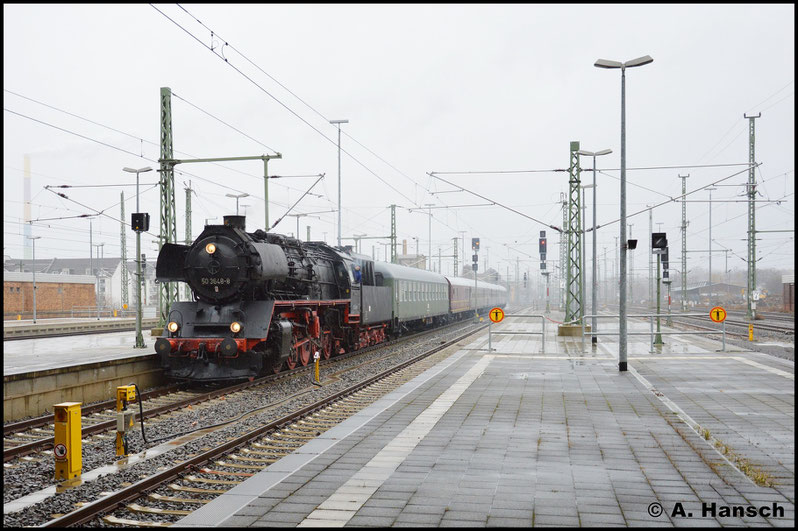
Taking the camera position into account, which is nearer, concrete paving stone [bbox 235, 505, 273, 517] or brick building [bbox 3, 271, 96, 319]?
concrete paving stone [bbox 235, 505, 273, 517]

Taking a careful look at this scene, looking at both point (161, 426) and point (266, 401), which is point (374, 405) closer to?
point (266, 401)

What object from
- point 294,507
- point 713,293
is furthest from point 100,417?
point 713,293

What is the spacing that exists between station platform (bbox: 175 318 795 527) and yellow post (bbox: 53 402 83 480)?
204 cm

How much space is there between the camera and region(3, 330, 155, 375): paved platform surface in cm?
1658

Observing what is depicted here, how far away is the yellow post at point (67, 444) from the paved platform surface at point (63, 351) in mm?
7453

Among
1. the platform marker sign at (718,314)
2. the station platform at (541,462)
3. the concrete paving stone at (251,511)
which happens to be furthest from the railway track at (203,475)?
the platform marker sign at (718,314)

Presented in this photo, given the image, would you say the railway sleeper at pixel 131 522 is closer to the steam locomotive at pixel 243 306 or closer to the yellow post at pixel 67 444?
the yellow post at pixel 67 444

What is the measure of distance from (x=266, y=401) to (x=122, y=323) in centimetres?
3069

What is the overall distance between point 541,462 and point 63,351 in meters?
17.8

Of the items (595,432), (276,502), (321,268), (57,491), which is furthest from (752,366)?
(57,491)

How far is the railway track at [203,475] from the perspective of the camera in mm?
5984

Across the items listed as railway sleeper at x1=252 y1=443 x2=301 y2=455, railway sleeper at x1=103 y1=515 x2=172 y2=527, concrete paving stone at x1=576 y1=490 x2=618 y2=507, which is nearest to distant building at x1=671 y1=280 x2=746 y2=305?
railway sleeper at x1=252 y1=443 x2=301 y2=455

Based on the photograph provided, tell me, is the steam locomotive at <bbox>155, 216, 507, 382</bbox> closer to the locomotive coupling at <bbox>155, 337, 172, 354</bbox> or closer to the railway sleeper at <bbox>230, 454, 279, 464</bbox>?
the locomotive coupling at <bbox>155, 337, 172, 354</bbox>

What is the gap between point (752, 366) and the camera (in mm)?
17125
